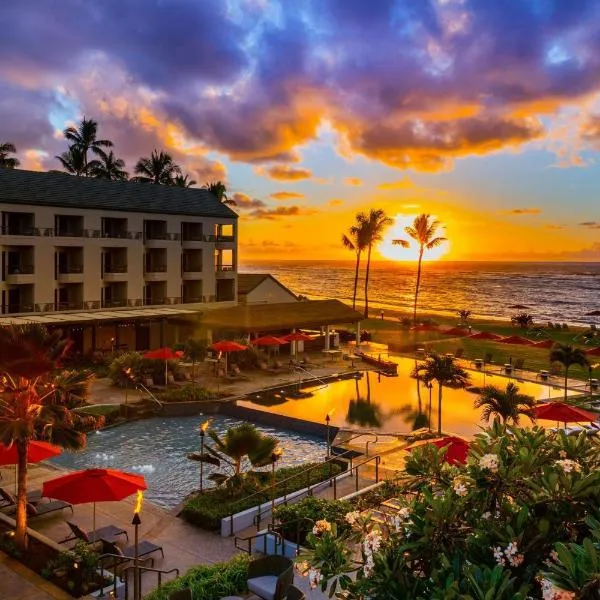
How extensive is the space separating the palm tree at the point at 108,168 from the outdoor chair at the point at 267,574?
5667 centimetres

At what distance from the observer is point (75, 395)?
14242 millimetres

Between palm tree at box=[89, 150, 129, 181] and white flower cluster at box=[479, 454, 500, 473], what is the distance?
6177cm

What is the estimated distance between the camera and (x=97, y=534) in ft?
47.6

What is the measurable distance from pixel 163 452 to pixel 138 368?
10.1 m

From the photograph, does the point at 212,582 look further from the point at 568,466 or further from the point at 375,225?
the point at 375,225

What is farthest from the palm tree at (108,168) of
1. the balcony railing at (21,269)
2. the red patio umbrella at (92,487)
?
the red patio umbrella at (92,487)

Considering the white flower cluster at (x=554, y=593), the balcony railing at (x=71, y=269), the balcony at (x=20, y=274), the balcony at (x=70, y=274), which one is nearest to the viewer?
the white flower cluster at (x=554, y=593)

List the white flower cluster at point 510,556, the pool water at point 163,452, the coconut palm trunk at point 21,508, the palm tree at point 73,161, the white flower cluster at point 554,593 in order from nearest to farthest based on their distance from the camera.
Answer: the white flower cluster at point 554,593
the white flower cluster at point 510,556
the coconut palm trunk at point 21,508
the pool water at point 163,452
the palm tree at point 73,161

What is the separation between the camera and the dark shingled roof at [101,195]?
134 ft

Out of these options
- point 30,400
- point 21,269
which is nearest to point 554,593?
point 30,400

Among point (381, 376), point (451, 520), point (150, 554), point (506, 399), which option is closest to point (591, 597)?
point (451, 520)

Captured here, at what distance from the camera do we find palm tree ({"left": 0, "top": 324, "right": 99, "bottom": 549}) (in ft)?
42.1

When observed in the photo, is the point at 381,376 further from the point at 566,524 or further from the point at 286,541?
the point at 566,524

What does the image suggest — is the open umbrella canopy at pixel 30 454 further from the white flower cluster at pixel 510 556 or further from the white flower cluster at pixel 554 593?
the white flower cluster at pixel 554 593
